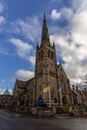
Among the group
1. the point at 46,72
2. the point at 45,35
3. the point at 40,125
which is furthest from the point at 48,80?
the point at 40,125

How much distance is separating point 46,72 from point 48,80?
319 cm

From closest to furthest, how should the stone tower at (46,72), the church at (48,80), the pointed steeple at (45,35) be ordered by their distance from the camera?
the stone tower at (46,72), the church at (48,80), the pointed steeple at (45,35)

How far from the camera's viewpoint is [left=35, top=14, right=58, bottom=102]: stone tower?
56081 mm

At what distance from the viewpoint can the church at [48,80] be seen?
56.8 m

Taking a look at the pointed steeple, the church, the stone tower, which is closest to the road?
the church

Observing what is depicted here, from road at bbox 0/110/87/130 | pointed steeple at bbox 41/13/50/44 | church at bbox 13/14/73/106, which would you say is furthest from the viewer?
pointed steeple at bbox 41/13/50/44

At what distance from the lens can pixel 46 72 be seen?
5847cm

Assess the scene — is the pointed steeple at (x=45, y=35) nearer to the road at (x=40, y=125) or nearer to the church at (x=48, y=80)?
the church at (x=48, y=80)

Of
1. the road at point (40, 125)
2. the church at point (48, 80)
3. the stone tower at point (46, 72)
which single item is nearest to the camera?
the road at point (40, 125)

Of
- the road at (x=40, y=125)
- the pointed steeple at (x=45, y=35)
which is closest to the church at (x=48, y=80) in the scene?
the pointed steeple at (x=45, y=35)

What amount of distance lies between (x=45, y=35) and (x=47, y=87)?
27668 millimetres

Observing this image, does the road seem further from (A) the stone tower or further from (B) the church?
(A) the stone tower

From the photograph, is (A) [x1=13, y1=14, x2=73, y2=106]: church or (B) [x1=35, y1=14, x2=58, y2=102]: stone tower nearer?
(B) [x1=35, y1=14, x2=58, y2=102]: stone tower

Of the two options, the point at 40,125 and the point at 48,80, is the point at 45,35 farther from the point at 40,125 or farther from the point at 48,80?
the point at 40,125
